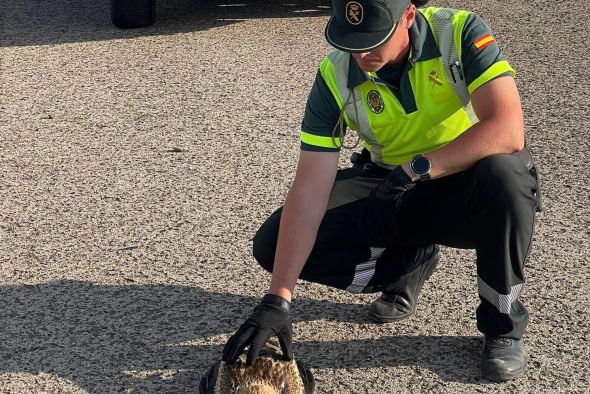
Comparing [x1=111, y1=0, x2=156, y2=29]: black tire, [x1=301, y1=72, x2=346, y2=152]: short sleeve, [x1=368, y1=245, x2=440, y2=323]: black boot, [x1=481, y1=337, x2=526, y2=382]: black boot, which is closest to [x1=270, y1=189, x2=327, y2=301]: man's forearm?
[x1=301, y1=72, x2=346, y2=152]: short sleeve

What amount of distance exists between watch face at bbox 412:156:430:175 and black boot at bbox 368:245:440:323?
56 centimetres

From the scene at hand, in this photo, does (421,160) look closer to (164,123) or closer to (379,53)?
(379,53)

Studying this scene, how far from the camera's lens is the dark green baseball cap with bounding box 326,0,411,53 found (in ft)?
11.3

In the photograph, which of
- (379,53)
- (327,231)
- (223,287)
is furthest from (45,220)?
(379,53)

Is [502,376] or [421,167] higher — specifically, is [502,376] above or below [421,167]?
below

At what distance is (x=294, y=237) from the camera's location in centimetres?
361

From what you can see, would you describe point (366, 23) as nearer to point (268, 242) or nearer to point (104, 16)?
point (268, 242)

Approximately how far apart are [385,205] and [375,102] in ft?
1.41

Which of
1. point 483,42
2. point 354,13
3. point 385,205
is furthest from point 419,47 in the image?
point 385,205

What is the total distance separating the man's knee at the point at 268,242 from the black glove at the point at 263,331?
0.34m

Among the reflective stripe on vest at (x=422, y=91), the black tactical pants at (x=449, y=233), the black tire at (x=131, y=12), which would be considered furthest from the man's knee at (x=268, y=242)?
the black tire at (x=131, y=12)

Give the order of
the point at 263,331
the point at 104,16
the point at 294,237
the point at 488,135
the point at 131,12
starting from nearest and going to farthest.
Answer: the point at 263,331 < the point at 488,135 < the point at 294,237 < the point at 131,12 < the point at 104,16

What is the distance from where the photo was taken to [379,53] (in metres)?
3.58

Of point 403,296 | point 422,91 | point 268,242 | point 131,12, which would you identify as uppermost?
point 422,91
